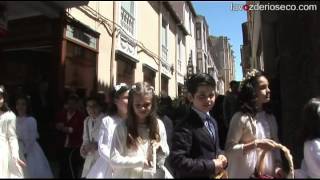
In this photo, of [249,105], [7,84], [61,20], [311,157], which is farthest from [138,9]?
[7,84]

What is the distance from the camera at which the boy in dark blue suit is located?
2686mm

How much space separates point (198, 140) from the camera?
2852 mm

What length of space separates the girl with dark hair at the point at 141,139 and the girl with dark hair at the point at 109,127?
25cm

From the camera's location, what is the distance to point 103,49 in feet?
11.7

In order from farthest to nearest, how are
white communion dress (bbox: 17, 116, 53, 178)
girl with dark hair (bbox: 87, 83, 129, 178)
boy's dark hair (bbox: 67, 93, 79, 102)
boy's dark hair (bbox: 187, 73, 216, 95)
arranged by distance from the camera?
1. white communion dress (bbox: 17, 116, 53, 178)
2. boy's dark hair (bbox: 67, 93, 79, 102)
3. girl with dark hair (bbox: 87, 83, 129, 178)
4. boy's dark hair (bbox: 187, 73, 216, 95)

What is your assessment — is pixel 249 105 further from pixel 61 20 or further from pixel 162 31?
pixel 61 20

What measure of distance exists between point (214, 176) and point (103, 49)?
1385 millimetres

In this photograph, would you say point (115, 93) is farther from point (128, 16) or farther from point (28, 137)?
point (28, 137)

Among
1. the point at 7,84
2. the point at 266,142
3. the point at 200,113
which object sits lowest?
the point at 266,142

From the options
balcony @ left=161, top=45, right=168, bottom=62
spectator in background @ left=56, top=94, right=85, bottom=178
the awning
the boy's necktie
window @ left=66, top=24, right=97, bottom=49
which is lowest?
spectator in background @ left=56, top=94, right=85, bottom=178

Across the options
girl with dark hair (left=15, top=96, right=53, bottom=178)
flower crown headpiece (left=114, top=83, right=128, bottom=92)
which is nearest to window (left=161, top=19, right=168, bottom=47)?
flower crown headpiece (left=114, top=83, right=128, bottom=92)

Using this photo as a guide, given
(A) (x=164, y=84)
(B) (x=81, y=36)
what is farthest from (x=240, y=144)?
(B) (x=81, y=36)

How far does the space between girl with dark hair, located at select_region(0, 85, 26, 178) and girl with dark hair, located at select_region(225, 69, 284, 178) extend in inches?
95.9

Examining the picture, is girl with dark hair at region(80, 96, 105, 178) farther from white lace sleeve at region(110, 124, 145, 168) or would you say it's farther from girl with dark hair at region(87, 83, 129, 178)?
white lace sleeve at region(110, 124, 145, 168)
